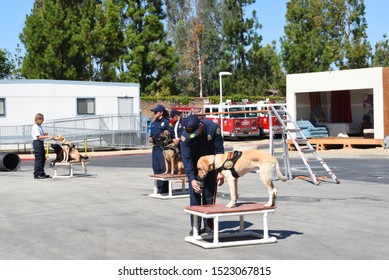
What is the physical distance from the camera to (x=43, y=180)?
19.5m

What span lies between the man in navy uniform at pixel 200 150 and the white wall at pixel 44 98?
27.4m

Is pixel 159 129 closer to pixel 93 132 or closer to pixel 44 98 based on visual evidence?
pixel 93 132

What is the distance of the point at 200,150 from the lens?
32.1 ft

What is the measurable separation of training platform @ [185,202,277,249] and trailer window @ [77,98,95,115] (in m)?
28.6

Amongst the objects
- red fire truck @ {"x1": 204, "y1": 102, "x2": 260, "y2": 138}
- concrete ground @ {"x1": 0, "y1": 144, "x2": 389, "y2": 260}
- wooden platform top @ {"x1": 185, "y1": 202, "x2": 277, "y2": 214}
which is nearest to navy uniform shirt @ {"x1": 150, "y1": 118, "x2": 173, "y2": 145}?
concrete ground @ {"x1": 0, "y1": 144, "x2": 389, "y2": 260}

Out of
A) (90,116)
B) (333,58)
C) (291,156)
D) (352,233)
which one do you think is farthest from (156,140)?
(333,58)

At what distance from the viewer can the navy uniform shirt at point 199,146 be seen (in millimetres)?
9594

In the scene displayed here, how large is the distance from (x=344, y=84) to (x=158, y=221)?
2282cm

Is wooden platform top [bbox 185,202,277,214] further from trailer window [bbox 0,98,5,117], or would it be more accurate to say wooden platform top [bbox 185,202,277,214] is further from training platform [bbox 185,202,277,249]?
trailer window [bbox 0,98,5,117]

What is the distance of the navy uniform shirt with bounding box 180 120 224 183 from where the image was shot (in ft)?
31.5

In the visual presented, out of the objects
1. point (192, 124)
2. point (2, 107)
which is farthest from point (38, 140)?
point (2, 107)

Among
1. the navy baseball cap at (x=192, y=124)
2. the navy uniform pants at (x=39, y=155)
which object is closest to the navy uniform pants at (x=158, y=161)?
the navy uniform pants at (x=39, y=155)
